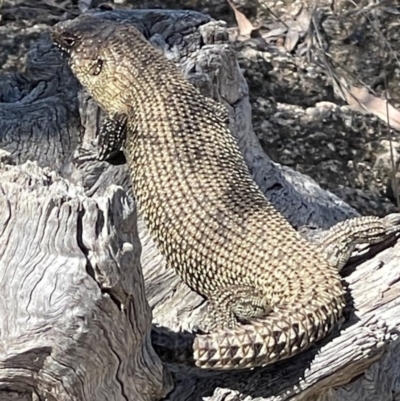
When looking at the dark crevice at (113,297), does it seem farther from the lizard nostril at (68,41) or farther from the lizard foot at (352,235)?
the lizard nostril at (68,41)

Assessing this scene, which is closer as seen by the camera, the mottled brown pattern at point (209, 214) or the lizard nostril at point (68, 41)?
the mottled brown pattern at point (209, 214)

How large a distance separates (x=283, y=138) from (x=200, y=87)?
3.54ft

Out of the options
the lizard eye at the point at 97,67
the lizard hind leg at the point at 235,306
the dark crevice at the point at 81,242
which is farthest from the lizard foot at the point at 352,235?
the lizard eye at the point at 97,67

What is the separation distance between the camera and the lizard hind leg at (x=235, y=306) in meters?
3.51

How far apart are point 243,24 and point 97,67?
1849 millimetres

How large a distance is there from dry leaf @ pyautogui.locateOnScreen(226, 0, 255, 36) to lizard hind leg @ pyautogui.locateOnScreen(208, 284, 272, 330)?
2.85 metres

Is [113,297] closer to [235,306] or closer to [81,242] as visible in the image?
[81,242]

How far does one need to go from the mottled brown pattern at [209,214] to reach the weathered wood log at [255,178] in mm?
92

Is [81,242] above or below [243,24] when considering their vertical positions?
above

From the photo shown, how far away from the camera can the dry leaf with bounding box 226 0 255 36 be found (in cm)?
612

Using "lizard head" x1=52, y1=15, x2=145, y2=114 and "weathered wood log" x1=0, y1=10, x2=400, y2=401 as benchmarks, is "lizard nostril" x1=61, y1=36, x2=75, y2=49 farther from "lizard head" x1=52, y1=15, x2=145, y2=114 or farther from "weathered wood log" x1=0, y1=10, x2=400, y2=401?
"weathered wood log" x1=0, y1=10, x2=400, y2=401

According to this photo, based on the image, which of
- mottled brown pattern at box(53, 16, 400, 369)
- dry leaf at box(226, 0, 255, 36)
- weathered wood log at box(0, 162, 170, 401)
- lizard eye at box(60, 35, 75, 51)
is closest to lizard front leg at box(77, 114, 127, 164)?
mottled brown pattern at box(53, 16, 400, 369)

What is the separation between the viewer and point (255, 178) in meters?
4.34

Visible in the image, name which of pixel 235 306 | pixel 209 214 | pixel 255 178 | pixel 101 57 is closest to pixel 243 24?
pixel 101 57
